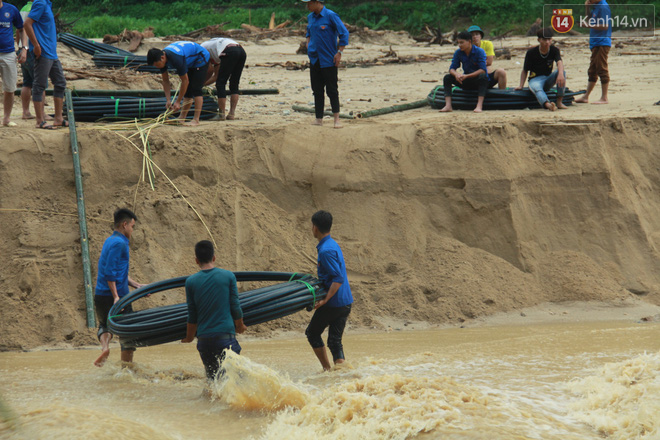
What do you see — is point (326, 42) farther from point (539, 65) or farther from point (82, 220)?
point (82, 220)

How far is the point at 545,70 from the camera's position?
1069 centimetres

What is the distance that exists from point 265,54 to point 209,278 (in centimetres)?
1352

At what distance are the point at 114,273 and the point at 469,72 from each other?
6.66m

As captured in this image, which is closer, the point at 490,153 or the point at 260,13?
the point at 490,153

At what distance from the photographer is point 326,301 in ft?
19.4

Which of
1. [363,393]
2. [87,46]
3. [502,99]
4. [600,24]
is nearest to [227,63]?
[502,99]

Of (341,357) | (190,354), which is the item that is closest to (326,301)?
(341,357)

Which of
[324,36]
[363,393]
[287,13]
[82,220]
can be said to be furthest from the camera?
[287,13]

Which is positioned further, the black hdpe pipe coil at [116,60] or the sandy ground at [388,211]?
the black hdpe pipe coil at [116,60]

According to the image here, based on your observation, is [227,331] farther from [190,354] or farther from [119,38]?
[119,38]

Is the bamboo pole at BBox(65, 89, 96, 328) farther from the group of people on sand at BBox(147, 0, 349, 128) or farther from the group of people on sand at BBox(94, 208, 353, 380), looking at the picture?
the group of people on sand at BBox(94, 208, 353, 380)

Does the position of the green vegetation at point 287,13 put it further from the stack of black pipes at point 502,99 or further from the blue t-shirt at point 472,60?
the blue t-shirt at point 472,60

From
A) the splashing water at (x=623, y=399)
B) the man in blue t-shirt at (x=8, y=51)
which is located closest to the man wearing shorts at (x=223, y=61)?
the man in blue t-shirt at (x=8, y=51)

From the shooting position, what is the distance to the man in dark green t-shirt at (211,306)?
5.37 m
